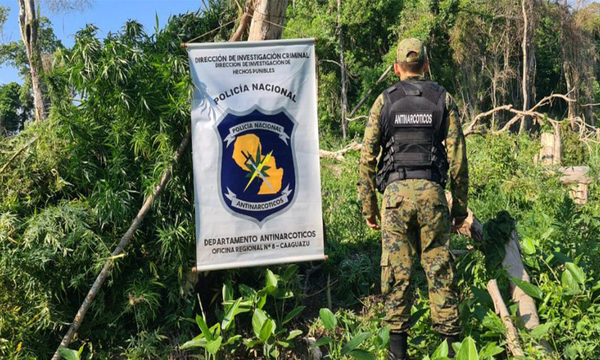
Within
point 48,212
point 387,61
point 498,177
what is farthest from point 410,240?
point 387,61

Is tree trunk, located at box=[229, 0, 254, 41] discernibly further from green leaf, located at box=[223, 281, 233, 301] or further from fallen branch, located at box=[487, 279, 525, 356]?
fallen branch, located at box=[487, 279, 525, 356]

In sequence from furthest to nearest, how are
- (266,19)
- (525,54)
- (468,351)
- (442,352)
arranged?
(525,54)
(266,19)
(442,352)
(468,351)

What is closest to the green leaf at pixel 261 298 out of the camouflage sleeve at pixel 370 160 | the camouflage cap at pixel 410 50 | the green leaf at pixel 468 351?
the camouflage sleeve at pixel 370 160

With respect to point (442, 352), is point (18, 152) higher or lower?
higher

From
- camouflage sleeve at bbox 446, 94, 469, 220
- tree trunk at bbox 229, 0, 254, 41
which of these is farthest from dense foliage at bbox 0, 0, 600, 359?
camouflage sleeve at bbox 446, 94, 469, 220

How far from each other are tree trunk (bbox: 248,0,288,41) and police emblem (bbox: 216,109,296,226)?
692 mm

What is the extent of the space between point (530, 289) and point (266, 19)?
2.62 meters

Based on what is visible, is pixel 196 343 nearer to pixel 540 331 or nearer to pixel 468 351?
pixel 468 351

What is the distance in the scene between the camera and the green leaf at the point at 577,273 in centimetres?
314

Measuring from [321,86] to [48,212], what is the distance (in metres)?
17.3

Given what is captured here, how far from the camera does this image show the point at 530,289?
324cm

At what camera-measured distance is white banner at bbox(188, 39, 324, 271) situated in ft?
11.0

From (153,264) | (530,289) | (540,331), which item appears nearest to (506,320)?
(540,331)

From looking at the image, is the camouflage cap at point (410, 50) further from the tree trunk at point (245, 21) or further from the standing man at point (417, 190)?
the tree trunk at point (245, 21)
